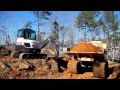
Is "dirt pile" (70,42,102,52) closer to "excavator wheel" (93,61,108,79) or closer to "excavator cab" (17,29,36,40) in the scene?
"excavator wheel" (93,61,108,79)

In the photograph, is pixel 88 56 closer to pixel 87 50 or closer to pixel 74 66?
pixel 87 50

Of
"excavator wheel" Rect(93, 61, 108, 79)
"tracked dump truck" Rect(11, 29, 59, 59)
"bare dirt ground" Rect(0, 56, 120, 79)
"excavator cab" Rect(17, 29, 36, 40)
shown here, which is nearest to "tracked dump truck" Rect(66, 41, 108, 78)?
"excavator wheel" Rect(93, 61, 108, 79)

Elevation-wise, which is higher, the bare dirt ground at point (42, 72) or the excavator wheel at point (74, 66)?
the excavator wheel at point (74, 66)

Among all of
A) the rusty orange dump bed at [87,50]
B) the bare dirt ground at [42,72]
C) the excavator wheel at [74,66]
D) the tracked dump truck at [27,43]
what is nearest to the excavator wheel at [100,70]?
the bare dirt ground at [42,72]

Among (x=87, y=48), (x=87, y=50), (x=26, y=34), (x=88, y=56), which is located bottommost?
(x=88, y=56)

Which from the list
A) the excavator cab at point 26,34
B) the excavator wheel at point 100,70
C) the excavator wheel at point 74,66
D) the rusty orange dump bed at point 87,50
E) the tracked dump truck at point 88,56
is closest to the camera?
the excavator wheel at point 100,70

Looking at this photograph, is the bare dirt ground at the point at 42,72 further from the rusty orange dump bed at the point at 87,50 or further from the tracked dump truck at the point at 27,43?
the tracked dump truck at the point at 27,43

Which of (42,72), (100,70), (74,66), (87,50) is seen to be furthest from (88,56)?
(42,72)

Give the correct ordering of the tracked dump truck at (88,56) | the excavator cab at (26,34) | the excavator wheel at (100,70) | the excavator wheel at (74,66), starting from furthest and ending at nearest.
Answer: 1. the excavator cab at (26,34)
2. the excavator wheel at (74,66)
3. the tracked dump truck at (88,56)
4. the excavator wheel at (100,70)
